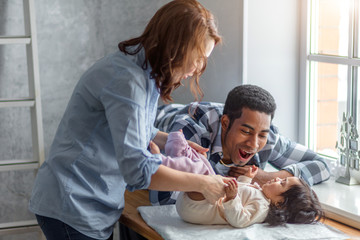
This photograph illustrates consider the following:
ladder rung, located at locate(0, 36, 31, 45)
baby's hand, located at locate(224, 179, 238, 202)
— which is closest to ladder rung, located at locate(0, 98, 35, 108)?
ladder rung, located at locate(0, 36, 31, 45)

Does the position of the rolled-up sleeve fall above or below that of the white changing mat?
above

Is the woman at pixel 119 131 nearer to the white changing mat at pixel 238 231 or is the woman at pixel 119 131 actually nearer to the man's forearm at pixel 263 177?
the white changing mat at pixel 238 231

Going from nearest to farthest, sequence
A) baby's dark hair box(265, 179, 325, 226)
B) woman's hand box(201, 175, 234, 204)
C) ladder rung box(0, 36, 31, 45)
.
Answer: woman's hand box(201, 175, 234, 204) → baby's dark hair box(265, 179, 325, 226) → ladder rung box(0, 36, 31, 45)

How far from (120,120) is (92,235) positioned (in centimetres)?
47

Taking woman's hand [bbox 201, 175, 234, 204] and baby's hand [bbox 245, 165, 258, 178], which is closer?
woman's hand [bbox 201, 175, 234, 204]

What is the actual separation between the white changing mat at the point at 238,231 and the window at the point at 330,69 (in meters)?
0.84

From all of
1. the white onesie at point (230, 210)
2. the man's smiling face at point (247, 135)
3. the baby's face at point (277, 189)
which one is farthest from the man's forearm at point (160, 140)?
the baby's face at point (277, 189)

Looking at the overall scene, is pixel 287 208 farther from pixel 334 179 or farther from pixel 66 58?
pixel 66 58

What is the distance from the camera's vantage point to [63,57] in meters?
2.88

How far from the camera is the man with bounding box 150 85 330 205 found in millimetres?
2195

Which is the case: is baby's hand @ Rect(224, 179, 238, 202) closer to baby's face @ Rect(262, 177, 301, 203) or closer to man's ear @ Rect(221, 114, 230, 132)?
baby's face @ Rect(262, 177, 301, 203)

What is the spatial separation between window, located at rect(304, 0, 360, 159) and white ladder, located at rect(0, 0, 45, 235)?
4.56 ft

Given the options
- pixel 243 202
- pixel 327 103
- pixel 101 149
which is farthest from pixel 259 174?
pixel 101 149

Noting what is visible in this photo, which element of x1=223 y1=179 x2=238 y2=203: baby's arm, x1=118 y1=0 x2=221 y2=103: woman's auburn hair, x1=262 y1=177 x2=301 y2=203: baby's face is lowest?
x1=262 y1=177 x2=301 y2=203: baby's face
